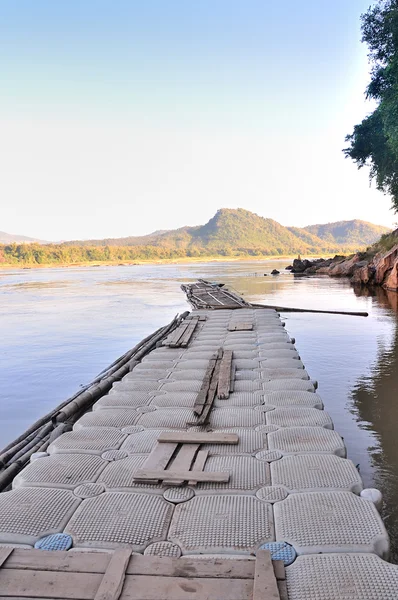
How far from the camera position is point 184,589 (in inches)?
89.9

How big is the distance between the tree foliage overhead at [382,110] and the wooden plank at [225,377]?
14.0 meters

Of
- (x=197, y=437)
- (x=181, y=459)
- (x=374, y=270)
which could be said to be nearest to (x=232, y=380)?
(x=197, y=437)

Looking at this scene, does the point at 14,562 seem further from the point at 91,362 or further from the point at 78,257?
the point at 78,257

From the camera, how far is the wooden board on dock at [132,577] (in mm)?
2250

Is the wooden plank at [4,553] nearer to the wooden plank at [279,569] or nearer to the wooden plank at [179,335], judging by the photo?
the wooden plank at [279,569]

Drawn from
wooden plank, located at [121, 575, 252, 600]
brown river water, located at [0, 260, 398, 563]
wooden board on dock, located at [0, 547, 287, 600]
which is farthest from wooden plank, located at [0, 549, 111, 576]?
A: brown river water, located at [0, 260, 398, 563]

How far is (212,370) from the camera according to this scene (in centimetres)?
664

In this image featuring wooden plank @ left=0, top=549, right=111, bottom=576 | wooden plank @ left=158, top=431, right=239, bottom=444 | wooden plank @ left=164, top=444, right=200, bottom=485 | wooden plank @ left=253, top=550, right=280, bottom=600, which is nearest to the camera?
wooden plank @ left=253, top=550, right=280, bottom=600

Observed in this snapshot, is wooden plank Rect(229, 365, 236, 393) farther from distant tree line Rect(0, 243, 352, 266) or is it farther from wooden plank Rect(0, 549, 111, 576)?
distant tree line Rect(0, 243, 352, 266)

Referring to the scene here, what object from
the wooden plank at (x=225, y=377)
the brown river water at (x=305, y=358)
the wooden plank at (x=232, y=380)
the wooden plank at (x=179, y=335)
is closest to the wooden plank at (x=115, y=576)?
the brown river water at (x=305, y=358)

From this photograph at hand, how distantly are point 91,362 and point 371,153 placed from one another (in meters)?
23.2

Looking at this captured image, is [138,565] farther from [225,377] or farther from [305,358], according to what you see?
[305,358]

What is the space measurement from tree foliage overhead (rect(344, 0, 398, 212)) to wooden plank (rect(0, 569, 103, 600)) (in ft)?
59.6

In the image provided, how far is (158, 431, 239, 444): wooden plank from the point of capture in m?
4.09
